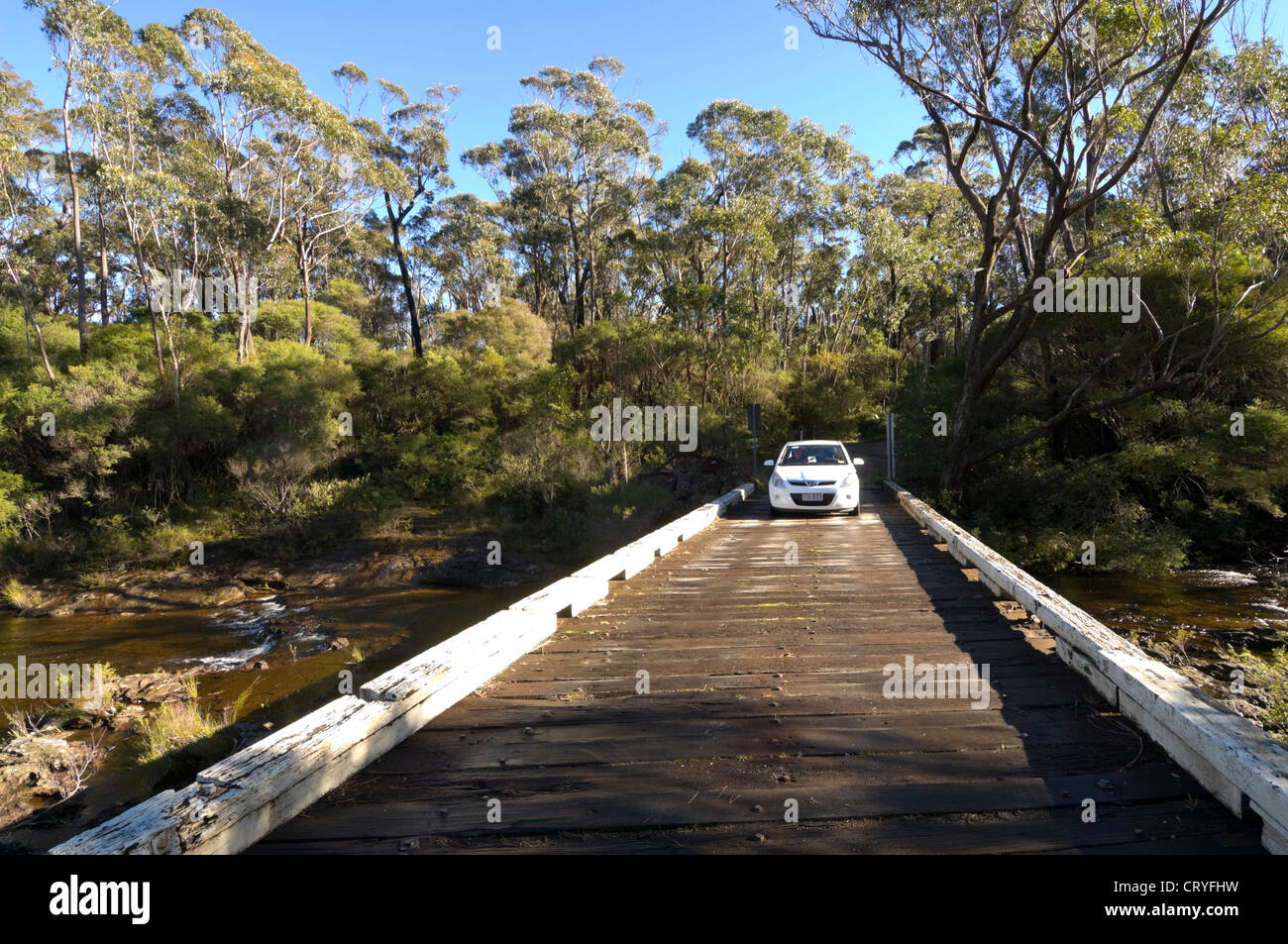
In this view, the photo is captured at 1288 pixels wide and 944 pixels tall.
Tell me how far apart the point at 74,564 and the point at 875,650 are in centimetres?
2412

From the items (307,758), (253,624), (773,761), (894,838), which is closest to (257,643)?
(253,624)

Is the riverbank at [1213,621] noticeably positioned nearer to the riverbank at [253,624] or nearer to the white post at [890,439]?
the white post at [890,439]

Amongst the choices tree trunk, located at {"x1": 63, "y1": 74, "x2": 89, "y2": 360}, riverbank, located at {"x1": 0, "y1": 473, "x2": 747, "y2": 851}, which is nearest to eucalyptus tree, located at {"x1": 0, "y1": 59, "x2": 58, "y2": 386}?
tree trunk, located at {"x1": 63, "y1": 74, "x2": 89, "y2": 360}

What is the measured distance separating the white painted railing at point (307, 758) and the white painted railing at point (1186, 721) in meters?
3.50

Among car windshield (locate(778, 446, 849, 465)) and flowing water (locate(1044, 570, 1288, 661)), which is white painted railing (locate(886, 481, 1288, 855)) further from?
car windshield (locate(778, 446, 849, 465))

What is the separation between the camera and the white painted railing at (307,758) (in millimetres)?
2203

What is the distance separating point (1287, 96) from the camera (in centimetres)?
1218

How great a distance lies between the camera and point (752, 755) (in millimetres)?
3162

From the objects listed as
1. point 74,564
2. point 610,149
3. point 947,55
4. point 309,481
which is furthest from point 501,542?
point 610,149

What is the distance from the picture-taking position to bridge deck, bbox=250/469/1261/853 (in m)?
2.50

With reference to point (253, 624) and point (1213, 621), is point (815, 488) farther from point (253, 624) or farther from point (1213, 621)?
point (253, 624)

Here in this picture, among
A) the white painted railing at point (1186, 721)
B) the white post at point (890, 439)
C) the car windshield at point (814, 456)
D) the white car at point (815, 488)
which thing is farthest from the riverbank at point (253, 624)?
the white painted railing at point (1186, 721)

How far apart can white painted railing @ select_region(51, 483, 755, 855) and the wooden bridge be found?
10 millimetres
